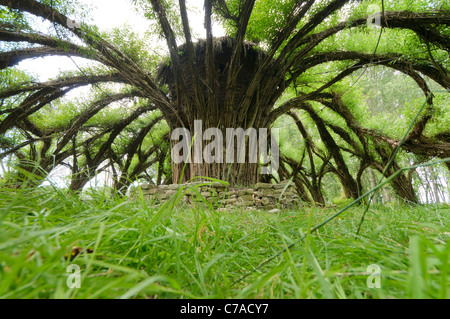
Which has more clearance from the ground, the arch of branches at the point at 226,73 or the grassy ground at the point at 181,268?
the arch of branches at the point at 226,73

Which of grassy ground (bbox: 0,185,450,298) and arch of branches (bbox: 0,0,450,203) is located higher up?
arch of branches (bbox: 0,0,450,203)

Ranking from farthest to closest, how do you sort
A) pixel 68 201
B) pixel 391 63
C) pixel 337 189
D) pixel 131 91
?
1. pixel 337 189
2. pixel 131 91
3. pixel 391 63
4. pixel 68 201

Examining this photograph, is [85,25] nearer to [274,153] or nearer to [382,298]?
[382,298]

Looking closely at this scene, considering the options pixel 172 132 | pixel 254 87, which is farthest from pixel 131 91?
pixel 254 87

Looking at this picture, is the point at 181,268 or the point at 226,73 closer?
the point at 181,268

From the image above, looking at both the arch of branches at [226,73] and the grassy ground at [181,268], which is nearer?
the grassy ground at [181,268]

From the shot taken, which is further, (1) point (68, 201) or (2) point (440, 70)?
(2) point (440, 70)

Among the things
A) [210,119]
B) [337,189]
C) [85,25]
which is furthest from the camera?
[337,189]

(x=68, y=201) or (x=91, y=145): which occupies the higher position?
(x=91, y=145)

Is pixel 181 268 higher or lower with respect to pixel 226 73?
lower

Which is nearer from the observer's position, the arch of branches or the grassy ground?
the grassy ground

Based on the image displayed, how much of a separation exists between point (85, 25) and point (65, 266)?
3337mm

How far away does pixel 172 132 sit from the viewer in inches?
159
